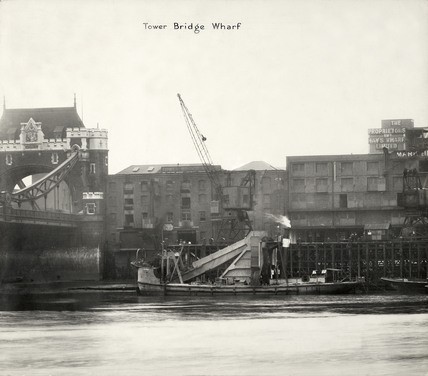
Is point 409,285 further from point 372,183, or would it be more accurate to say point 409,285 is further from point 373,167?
point 373,167

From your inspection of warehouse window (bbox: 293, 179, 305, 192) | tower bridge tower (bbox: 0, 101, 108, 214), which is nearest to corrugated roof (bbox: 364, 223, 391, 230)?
warehouse window (bbox: 293, 179, 305, 192)

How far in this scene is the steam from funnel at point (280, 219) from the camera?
458 ft

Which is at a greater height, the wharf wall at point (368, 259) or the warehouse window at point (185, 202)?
the warehouse window at point (185, 202)

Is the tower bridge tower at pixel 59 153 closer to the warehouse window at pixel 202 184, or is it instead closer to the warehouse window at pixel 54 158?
the warehouse window at pixel 54 158

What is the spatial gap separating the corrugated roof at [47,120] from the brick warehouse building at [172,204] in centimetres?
1092

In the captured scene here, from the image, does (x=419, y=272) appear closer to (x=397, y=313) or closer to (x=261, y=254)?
(x=261, y=254)

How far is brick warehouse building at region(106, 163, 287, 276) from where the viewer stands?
141 meters

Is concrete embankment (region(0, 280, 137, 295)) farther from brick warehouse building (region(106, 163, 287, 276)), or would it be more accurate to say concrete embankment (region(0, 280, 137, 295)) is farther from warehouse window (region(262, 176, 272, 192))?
warehouse window (region(262, 176, 272, 192))

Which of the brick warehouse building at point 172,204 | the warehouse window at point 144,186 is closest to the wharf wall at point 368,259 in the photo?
the brick warehouse building at point 172,204

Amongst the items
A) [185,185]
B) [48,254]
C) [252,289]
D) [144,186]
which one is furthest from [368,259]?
[48,254]

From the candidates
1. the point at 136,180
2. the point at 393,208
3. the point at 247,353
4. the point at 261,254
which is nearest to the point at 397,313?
the point at 247,353

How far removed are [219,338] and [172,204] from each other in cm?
8861

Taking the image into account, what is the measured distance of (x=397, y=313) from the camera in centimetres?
7075

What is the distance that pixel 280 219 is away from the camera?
14050cm
